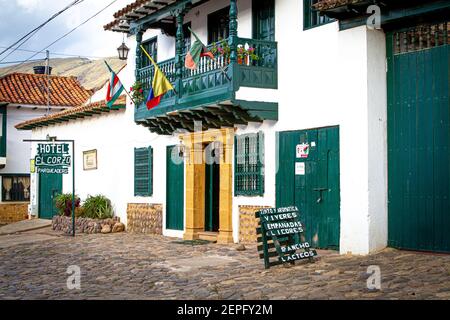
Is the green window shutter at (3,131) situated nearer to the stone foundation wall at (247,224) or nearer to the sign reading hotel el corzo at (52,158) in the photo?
the sign reading hotel el corzo at (52,158)

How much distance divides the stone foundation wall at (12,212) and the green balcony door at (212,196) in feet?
52.5

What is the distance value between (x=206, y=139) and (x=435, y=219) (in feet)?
22.0

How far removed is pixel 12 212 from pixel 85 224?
11736 mm

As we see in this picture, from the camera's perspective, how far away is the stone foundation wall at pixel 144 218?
17.8 metres

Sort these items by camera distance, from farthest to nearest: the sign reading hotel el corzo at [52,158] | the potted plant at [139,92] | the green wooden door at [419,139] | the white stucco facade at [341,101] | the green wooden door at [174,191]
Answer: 1. the sign reading hotel el corzo at [52,158]
2. the potted plant at [139,92]
3. the green wooden door at [174,191]
4. the white stucco facade at [341,101]
5. the green wooden door at [419,139]

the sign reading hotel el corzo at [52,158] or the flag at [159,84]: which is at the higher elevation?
the flag at [159,84]

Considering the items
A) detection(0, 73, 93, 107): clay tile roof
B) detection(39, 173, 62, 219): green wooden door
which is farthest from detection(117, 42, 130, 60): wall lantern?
detection(0, 73, 93, 107): clay tile roof

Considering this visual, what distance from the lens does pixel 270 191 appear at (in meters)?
13.5

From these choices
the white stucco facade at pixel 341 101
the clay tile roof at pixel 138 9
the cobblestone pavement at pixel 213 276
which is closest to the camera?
the cobblestone pavement at pixel 213 276

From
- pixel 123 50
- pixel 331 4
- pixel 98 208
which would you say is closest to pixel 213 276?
pixel 331 4

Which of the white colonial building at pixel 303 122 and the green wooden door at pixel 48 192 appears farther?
the green wooden door at pixel 48 192

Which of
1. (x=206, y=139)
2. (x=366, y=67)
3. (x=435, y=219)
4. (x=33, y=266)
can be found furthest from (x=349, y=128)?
(x=33, y=266)

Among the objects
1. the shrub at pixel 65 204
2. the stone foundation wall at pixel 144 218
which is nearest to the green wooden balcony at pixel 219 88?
the stone foundation wall at pixel 144 218

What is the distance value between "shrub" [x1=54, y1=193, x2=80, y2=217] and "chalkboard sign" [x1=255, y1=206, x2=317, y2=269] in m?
11.6
